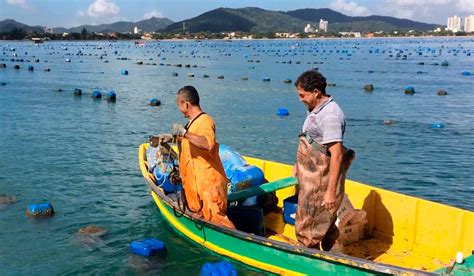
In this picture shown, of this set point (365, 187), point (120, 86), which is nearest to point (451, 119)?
point (365, 187)

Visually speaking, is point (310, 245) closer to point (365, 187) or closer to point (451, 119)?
point (365, 187)

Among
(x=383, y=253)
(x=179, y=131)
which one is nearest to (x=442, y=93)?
(x=383, y=253)

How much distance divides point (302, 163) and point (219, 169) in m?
1.65

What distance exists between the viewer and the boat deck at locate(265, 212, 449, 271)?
27.1ft

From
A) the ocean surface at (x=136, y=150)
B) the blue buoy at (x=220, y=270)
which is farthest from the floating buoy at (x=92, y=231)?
the blue buoy at (x=220, y=270)

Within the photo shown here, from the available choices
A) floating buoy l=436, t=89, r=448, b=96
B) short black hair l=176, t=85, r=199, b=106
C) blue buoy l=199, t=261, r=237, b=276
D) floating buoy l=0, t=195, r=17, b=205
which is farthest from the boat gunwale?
floating buoy l=436, t=89, r=448, b=96

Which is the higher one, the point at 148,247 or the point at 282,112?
the point at 282,112

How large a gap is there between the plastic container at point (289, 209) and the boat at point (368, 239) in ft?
0.39

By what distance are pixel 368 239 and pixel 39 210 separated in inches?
270

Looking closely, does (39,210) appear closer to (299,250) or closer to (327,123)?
(299,250)

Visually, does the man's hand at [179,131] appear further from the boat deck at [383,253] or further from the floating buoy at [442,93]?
the floating buoy at [442,93]

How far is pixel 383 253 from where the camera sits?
8.67 meters

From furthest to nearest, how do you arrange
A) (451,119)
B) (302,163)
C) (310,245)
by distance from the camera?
(451,119), (310,245), (302,163)

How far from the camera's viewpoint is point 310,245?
7379 millimetres
